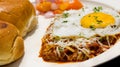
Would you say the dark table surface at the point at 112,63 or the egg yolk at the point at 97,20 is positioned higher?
the egg yolk at the point at 97,20

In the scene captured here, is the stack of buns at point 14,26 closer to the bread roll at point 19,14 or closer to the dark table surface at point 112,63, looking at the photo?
the bread roll at point 19,14

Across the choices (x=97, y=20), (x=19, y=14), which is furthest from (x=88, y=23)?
(x=19, y=14)

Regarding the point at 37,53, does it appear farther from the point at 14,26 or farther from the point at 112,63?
the point at 112,63

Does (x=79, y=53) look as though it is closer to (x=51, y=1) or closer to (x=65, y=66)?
(x=65, y=66)

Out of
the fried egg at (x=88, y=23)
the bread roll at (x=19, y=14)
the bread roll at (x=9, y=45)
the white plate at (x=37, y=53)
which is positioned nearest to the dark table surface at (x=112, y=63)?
the white plate at (x=37, y=53)

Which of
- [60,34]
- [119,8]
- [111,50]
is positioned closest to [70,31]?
[60,34]

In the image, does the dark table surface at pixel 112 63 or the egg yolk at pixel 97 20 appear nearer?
the dark table surface at pixel 112 63

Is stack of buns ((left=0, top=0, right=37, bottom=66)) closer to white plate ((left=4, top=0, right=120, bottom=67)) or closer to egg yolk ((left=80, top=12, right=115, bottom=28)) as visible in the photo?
white plate ((left=4, top=0, right=120, bottom=67))
